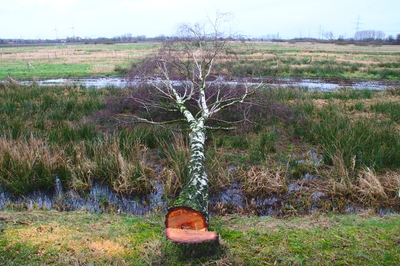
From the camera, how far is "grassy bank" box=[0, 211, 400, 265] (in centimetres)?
323

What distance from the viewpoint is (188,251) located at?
3.13 m

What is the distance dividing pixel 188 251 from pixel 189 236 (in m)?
0.16

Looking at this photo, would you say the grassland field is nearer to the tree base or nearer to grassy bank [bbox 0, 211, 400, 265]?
grassy bank [bbox 0, 211, 400, 265]

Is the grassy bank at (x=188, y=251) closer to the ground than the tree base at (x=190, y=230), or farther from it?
closer to the ground

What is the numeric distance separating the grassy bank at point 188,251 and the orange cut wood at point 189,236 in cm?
16

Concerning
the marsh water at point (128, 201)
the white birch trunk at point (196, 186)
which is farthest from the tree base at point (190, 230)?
the marsh water at point (128, 201)

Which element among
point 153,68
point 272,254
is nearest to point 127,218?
point 272,254

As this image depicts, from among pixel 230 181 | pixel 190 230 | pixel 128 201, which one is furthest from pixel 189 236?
A: pixel 230 181

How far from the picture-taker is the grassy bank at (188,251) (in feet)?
10.6

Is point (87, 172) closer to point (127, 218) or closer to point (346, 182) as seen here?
point (127, 218)

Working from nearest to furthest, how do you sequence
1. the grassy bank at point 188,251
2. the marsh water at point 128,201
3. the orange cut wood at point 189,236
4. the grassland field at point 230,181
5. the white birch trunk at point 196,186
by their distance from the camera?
1. the orange cut wood at point 189,236
2. the grassy bank at point 188,251
3. the grassland field at point 230,181
4. the white birch trunk at point 196,186
5. the marsh water at point 128,201

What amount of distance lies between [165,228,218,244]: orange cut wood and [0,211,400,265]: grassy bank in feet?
0.54

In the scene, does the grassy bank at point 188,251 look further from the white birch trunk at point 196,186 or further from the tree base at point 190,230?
the white birch trunk at point 196,186

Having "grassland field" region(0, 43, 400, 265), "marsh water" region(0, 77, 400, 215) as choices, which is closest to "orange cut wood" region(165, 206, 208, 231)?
"grassland field" region(0, 43, 400, 265)
